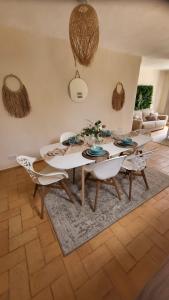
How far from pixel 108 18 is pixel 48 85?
1.40m

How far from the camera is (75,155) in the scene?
5.63 feet

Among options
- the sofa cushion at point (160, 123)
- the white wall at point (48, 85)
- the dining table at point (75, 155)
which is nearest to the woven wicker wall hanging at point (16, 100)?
the white wall at point (48, 85)

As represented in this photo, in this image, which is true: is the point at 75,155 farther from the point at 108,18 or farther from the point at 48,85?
the point at 108,18

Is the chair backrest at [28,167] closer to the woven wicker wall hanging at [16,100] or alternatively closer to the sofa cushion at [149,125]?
the woven wicker wall hanging at [16,100]

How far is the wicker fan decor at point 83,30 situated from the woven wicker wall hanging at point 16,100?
4.93 ft

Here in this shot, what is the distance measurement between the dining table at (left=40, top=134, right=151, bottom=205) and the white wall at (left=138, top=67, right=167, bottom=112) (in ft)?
15.6

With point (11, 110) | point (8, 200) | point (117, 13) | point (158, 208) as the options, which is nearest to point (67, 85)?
point (11, 110)

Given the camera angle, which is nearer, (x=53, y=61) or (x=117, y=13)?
(x=117, y=13)

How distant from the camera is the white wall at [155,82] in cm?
574

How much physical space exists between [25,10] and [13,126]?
64.6 inches

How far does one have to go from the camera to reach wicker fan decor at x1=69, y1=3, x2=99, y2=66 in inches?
47.8

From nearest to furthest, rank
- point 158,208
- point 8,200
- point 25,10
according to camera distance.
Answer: point 25,10, point 158,208, point 8,200

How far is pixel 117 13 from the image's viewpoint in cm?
Result: 170

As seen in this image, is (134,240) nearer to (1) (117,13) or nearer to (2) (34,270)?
(2) (34,270)
